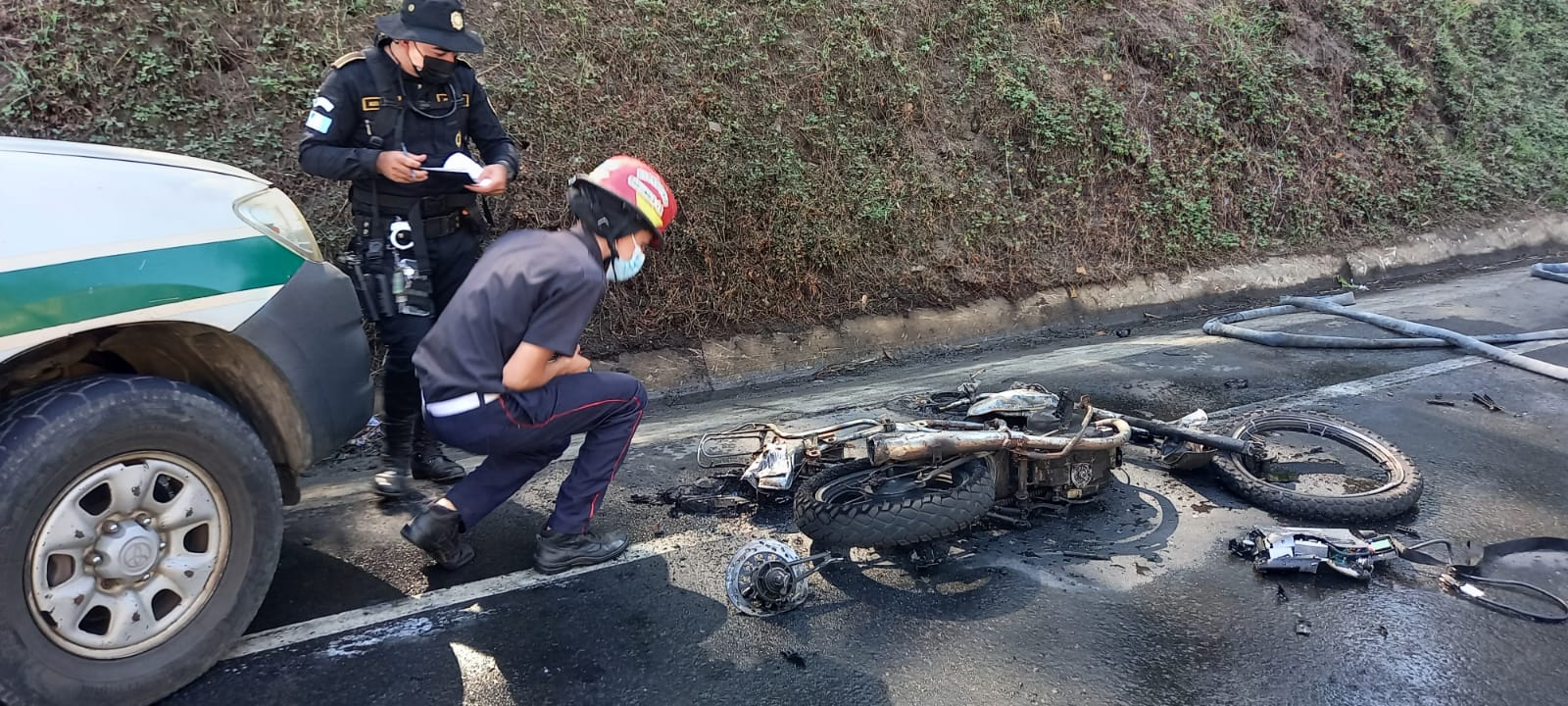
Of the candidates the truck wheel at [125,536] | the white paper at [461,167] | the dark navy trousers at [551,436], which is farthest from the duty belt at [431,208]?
the truck wheel at [125,536]

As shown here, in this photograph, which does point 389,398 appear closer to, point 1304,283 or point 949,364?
point 949,364

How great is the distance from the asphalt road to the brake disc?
0.07m

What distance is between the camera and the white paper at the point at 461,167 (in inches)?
161

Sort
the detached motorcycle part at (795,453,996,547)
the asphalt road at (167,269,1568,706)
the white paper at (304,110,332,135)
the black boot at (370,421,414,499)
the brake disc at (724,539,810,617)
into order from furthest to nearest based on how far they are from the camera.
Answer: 1. the black boot at (370,421,414,499)
2. the white paper at (304,110,332,135)
3. the detached motorcycle part at (795,453,996,547)
4. the brake disc at (724,539,810,617)
5. the asphalt road at (167,269,1568,706)

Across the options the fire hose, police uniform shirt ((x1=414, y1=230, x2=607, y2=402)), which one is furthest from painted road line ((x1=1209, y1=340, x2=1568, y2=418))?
police uniform shirt ((x1=414, y1=230, x2=607, y2=402))

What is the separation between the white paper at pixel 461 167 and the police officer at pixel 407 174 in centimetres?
3

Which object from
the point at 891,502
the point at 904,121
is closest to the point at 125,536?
the point at 891,502

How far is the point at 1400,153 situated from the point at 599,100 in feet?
32.0

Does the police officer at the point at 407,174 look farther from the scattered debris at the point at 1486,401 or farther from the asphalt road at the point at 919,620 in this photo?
the scattered debris at the point at 1486,401

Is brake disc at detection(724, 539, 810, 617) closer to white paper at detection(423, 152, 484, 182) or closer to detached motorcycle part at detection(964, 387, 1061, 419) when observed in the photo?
detached motorcycle part at detection(964, 387, 1061, 419)

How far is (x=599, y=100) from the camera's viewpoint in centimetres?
680

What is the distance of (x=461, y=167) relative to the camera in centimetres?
410

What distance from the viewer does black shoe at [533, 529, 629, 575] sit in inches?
141

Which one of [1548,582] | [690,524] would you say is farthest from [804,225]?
[1548,582]
